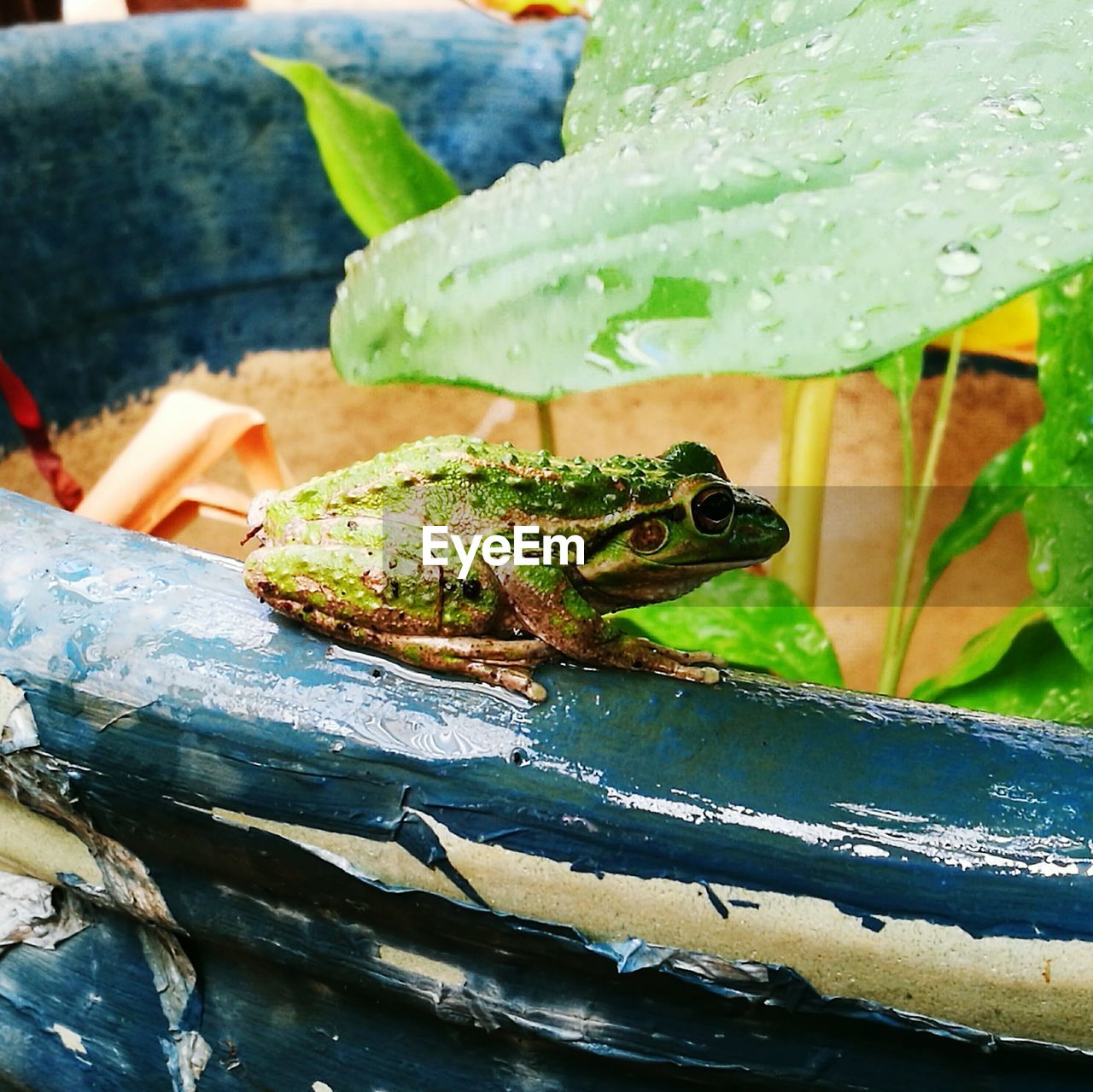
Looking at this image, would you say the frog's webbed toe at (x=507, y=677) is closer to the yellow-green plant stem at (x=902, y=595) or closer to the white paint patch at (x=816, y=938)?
the white paint patch at (x=816, y=938)

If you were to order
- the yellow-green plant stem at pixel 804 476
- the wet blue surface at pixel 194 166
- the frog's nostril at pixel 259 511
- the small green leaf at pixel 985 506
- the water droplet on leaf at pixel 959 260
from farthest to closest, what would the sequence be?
the wet blue surface at pixel 194 166 → the yellow-green plant stem at pixel 804 476 → the small green leaf at pixel 985 506 → the frog's nostril at pixel 259 511 → the water droplet on leaf at pixel 959 260

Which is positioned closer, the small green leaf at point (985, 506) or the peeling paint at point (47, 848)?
the peeling paint at point (47, 848)

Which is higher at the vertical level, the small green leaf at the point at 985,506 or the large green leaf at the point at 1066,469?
the large green leaf at the point at 1066,469

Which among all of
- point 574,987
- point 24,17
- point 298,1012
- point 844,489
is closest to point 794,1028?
point 574,987

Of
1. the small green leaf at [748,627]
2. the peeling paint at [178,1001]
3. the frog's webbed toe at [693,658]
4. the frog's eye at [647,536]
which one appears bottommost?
the peeling paint at [178,1001]

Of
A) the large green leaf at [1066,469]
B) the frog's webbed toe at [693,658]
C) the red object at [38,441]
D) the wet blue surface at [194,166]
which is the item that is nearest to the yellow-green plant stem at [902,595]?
the large green leaf at [1066,469]

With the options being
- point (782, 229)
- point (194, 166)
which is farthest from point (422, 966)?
point (194, 166)

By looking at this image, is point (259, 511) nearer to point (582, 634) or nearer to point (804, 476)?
point (582, 634)

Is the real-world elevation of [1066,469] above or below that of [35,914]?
above

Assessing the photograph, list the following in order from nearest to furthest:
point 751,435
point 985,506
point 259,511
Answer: point 259,511
point 985,506
point 751,435
